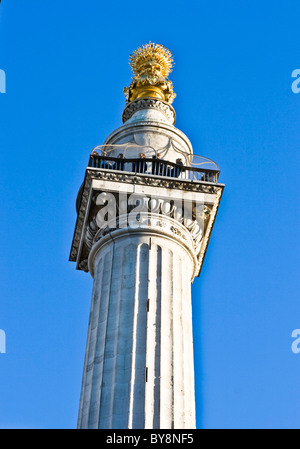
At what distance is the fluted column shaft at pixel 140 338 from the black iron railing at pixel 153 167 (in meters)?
3.27

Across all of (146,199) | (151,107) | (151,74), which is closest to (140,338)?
(146,199)

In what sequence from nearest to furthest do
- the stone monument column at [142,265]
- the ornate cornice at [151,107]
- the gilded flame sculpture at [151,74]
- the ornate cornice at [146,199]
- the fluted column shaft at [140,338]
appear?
the fluted column shaft at [140,338] → the stone monument column at [142,265] → the ornate cornice at [146,199] → the ornate cornice at [151,107] → the gilded flame sculpture at [151,74]

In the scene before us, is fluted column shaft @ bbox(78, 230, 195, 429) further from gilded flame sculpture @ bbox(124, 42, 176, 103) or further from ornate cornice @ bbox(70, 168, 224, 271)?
gilded flame sculpture @ bbox(124, 42, 176, 103)

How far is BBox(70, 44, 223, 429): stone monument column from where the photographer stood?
2403 cm

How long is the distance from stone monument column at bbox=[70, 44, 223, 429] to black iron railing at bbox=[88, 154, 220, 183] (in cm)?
4

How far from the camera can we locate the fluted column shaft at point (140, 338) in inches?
933

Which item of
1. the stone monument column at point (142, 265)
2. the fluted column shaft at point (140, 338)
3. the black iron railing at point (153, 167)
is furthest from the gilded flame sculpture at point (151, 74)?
the fluted column shaft at point (140, 338)

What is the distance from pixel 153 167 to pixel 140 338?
25.6 ft

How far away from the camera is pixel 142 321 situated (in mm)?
25656

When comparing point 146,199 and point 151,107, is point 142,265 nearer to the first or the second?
point 146,199

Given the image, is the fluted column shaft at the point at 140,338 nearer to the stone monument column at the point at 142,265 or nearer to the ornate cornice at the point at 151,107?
the stone monument column at the point at 142,265

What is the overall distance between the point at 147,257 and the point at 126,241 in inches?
42.6
